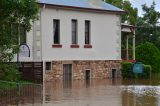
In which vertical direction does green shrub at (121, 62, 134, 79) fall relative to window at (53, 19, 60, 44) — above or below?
below

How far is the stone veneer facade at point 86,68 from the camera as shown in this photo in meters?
→ 35.8

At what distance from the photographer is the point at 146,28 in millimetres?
61875

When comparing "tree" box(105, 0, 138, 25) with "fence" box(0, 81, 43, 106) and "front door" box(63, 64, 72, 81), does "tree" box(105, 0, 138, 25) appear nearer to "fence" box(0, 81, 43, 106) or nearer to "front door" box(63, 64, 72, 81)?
"front door" box(63, 64, 72, 81)

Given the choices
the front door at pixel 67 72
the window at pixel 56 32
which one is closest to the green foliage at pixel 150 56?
the front door at pixel 67 72

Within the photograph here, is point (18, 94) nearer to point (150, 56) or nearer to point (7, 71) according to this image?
point (7, 71)

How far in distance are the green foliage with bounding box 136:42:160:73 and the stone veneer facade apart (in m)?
5.23

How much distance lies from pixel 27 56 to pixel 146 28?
29.8 m

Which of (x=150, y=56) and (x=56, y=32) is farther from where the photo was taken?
(x=150, y=56)

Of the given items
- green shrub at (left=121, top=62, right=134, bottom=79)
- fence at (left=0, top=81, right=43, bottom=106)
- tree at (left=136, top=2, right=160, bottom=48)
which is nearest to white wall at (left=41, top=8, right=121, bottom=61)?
green shrub at (left=121, top=62, right=134, bottom=79)

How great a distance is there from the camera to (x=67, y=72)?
3712 cm

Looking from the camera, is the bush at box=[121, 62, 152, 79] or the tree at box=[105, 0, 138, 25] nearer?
the bush at box=[121, 62, 152, 79]

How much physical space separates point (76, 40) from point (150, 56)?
985 centimetres

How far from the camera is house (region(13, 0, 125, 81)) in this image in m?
35.4

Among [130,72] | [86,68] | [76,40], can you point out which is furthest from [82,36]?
[130,72]
